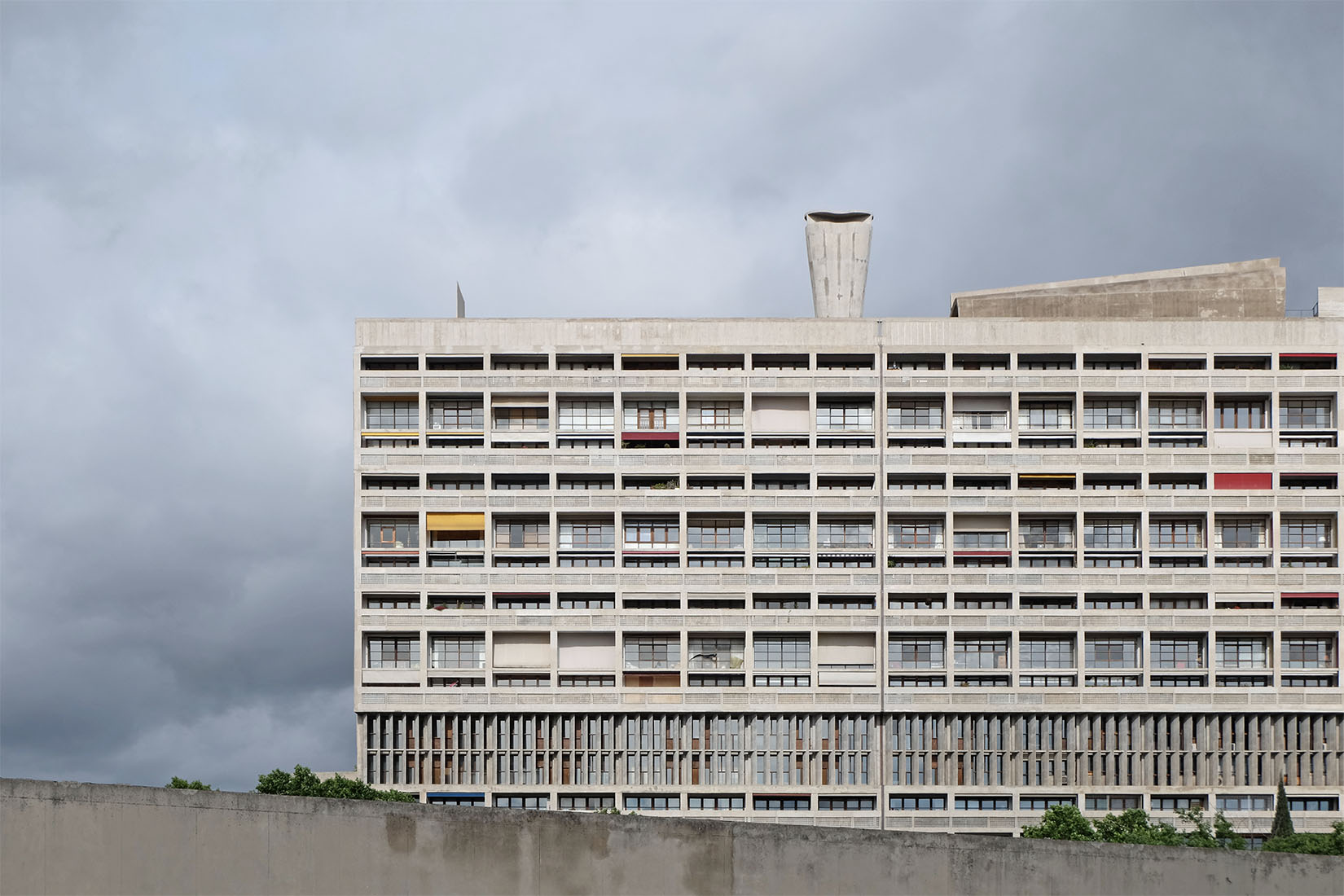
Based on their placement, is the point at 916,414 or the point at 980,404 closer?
the point at 980,404

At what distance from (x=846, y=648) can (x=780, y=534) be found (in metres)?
5.61

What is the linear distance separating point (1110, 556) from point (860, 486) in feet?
36.6

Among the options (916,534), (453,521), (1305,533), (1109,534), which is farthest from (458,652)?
(1305,533)

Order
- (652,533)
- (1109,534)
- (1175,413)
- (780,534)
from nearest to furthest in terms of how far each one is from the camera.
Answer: (652,533) < (780,534) < (1109,534) < (1175,413)

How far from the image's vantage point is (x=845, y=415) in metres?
57.9

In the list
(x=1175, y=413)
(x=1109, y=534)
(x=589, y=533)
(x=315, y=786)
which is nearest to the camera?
(x=315, y=786)

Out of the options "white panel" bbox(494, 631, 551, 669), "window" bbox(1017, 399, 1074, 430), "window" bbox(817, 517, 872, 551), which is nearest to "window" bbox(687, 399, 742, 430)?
"window" bbox(817, 517, 872, 551)

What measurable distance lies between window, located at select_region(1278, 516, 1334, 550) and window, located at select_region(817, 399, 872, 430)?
1866cm

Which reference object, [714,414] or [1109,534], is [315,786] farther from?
[1109,534]

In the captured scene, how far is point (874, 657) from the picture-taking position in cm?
5669

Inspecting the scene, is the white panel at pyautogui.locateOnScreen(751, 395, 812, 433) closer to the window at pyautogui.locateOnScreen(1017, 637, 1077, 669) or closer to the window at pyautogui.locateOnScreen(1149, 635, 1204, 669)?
the window at pyautogui.locateOnScreen(1017, 637, 1077, 669)

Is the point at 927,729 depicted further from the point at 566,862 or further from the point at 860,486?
the point at 566,862

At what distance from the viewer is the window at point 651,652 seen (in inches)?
2226

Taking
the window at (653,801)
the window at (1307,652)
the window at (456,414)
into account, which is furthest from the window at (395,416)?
the window at (1307,652)
